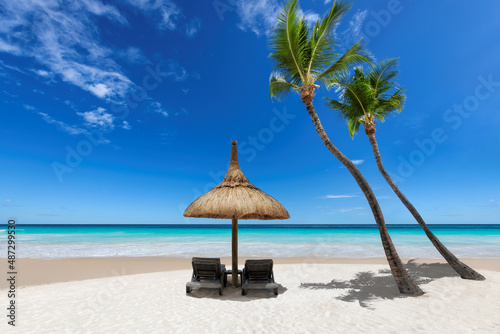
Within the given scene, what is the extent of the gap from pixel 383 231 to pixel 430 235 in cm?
270

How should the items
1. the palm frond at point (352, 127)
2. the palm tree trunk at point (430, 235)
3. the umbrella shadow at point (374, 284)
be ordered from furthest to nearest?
the palm frond at point (352, 127), the palm tree trunk at point (430, 235), the umbrella shadow at point (374, 284)

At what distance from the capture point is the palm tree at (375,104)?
23.2ft

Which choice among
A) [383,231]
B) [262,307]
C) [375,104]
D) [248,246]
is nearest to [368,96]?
[375,104]

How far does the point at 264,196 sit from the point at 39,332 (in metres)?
4.76

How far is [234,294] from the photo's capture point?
19.2ft

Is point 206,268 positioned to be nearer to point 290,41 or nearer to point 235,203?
point 235,203

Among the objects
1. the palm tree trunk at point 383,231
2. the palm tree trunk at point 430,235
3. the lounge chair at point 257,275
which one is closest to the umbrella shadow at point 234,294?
the lounge chair at point 257,275

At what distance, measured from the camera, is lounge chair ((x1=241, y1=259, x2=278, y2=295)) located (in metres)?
5.64

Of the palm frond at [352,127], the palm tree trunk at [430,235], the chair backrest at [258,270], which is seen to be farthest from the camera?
the palm frond at [352,127]

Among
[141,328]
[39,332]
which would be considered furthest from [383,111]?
[39,332]

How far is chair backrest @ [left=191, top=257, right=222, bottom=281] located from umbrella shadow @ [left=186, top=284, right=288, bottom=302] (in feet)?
1.21

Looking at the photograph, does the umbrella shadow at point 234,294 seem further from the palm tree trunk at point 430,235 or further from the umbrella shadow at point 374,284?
the palm tree trunk at point 430,235

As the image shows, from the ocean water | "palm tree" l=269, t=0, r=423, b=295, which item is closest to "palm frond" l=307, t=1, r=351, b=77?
"palm tree" l=269, t=0, r=423, b=295

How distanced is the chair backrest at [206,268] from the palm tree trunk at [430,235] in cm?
584
